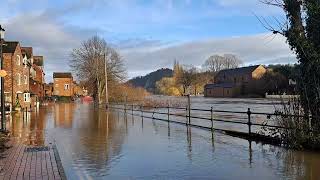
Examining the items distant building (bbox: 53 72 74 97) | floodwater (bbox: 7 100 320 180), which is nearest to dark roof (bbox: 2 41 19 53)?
floodwater (bbox: 7 100 320 180)

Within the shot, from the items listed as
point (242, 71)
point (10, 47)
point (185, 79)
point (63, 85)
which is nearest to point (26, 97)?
point (10, 47)

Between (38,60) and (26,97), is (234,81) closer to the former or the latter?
(38,60)

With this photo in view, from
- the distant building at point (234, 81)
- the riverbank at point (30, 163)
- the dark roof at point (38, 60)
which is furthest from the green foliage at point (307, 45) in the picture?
the distant building at point (234, 81)

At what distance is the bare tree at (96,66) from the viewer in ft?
276

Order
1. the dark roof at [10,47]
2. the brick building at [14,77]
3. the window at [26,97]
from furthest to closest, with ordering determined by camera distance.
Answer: the window at [26,97], the dark roof at [10,47], the brick building at [14,77]

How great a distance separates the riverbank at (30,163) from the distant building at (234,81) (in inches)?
4732

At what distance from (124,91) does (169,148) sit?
230 feet

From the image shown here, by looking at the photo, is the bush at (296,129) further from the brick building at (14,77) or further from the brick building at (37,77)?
the brick building at (37,77)

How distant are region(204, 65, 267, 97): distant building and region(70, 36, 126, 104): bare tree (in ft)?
184

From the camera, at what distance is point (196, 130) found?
22.5 m

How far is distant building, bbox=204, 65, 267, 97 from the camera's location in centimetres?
13438

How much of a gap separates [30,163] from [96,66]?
72540 mm

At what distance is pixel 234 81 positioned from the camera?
14375 centimetres

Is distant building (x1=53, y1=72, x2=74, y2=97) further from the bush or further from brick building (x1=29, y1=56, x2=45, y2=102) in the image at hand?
the bush
